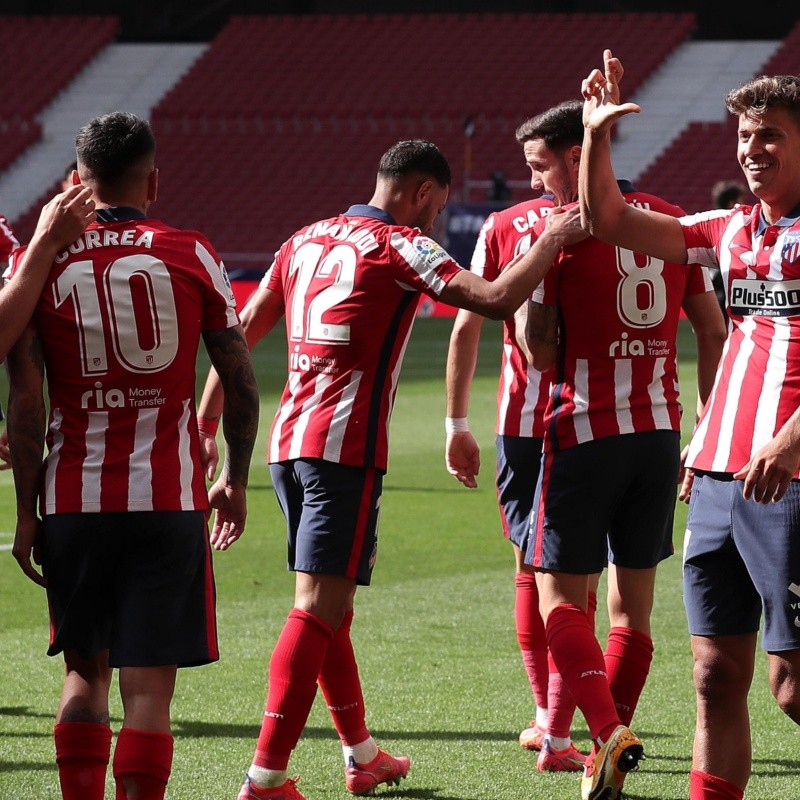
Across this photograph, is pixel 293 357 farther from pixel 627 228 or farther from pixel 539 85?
pixel 539 85

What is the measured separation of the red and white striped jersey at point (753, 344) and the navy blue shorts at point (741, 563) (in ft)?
0.28

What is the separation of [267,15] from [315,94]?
16.6ft

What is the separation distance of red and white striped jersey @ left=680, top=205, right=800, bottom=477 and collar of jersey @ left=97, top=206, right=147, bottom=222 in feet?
4.61

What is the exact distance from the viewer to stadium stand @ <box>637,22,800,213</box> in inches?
1125

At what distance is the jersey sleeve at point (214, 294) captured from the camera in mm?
3508

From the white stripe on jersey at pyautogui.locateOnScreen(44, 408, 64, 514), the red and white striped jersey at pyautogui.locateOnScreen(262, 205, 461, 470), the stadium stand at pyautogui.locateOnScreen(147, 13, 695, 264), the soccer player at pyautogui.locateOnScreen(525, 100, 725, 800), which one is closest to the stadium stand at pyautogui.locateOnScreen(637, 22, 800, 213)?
the stadium stand at pyautogui.locateOnScreen(147, 13, 695, 264)

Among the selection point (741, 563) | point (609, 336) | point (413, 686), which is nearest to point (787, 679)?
point (741, 563)

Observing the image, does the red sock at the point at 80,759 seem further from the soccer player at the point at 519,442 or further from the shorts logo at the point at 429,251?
the soccer player at the point at 519,442

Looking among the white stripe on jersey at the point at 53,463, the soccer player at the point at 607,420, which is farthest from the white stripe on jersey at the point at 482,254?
the white stripe on jersey at the point at 53,463

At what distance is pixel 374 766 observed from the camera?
14.2 ft

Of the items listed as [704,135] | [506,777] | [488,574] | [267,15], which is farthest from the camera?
[267,15]

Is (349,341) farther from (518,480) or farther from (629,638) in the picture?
(629,638)

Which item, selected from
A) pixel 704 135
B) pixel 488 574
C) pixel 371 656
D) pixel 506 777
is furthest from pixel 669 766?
pixel 704 135

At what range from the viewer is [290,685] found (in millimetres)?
4023
